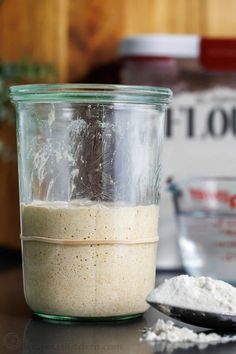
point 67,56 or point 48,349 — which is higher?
point 67,56

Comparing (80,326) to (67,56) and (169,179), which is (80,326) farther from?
(67,56)

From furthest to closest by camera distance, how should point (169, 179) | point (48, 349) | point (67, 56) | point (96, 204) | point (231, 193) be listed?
point (67, 56)
point (169, 179)
point (231, 193)
point (96, 204)
point (48, 349)

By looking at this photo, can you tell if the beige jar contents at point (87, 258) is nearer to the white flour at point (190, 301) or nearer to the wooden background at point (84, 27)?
the white flour at point (190, 301)

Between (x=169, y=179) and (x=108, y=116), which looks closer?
(x=108, y=116)

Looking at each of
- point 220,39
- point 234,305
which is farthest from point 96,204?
point 220,39

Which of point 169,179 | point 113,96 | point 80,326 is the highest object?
point 113,96

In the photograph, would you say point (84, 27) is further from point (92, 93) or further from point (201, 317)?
point (201, 317)
